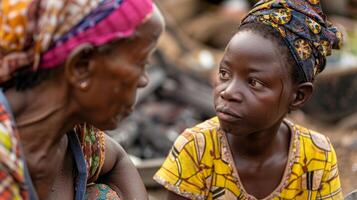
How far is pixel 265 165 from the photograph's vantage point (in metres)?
3.23

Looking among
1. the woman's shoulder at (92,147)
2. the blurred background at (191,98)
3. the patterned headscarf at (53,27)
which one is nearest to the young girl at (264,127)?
the woman's shoulder at (92,147)

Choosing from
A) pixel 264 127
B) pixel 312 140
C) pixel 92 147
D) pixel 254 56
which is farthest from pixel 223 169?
pixel 92 147

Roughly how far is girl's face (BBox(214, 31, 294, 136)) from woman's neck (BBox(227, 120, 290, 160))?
0.20 m

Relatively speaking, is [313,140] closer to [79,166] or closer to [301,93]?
[301,93]

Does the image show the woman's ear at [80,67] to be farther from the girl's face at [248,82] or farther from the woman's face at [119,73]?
the girl's face at [248,82]

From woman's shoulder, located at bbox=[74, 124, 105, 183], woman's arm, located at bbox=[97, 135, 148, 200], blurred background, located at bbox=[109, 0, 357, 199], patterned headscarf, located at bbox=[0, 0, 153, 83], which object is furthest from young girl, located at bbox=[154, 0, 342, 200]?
blurred background, located at bbox=[109, 0, 357, 199]

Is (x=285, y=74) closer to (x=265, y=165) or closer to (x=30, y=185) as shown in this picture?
(x=265, y=165)

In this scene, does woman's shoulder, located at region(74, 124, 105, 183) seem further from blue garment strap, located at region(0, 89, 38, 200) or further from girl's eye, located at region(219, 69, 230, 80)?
girl's eye, located at region(219, 69, 230, 80)

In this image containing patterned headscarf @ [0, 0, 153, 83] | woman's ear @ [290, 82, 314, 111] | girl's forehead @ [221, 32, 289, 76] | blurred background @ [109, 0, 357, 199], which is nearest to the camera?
patterned headscarf @ [0, 0, 153, 83]

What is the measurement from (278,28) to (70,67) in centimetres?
108

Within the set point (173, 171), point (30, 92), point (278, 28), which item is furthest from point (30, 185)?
point (278, 28)

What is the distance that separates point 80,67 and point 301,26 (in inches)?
44.9

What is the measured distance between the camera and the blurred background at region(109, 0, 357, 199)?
20.0ft

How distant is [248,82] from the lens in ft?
9.61
